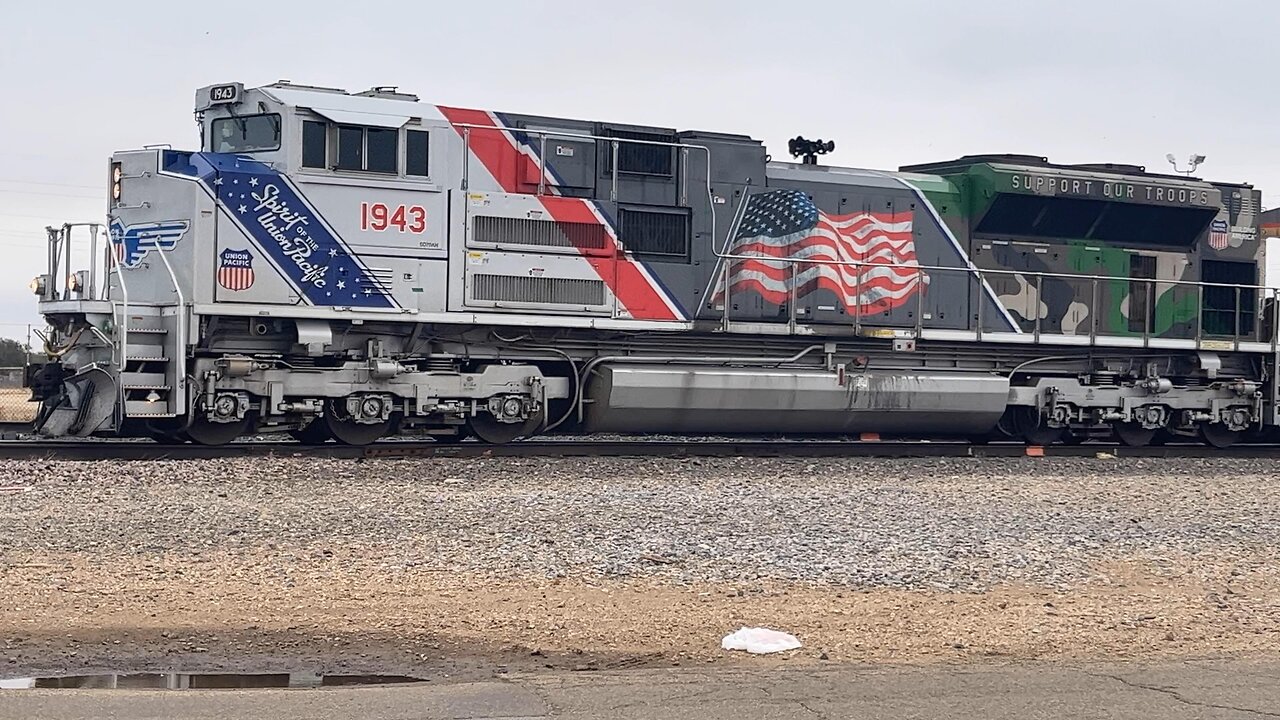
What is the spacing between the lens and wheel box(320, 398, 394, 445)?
14.4m

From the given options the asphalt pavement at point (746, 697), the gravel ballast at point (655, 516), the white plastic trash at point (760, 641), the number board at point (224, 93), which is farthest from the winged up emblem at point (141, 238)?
the asphalt pavement at point (746, 697)

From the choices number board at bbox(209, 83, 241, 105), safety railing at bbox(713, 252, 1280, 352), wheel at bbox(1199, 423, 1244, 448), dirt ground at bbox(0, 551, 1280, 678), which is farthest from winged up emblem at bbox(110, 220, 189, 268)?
wheel at bbox(1199, 423, 1244, 448)

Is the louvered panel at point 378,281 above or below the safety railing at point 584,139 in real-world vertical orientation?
below

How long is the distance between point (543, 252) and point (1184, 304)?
29.8 ft

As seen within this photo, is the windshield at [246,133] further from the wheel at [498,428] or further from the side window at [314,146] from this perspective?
the wheel at [498,428]

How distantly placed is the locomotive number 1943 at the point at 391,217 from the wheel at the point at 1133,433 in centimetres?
939

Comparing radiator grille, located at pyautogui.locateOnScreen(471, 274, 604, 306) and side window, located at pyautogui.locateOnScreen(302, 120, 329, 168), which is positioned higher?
side window, located at pyautogui.locateOnScreen(302, 120, 329, 168)

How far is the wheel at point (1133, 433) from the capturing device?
18.2m

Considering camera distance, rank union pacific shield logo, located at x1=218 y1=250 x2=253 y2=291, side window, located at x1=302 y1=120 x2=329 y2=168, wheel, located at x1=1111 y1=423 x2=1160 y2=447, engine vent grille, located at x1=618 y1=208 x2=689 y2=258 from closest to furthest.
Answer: union pacific shield logo, located at x1=218 y1=250 x2=253 y2=291
side window, located at x1=302 y1=120 x2=329 y2=168
engine vent grille, located at x1=618 y1=208 x2=689 y2=258
wheel, located at x1=1111 y1=423 x2=1160 y2=447

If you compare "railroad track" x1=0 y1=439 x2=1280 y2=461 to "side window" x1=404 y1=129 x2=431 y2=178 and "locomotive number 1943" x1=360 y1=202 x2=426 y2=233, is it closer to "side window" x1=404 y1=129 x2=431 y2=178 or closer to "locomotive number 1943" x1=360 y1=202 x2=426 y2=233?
"locomotive number 1943" x1=360 y1=202 x2=426 y2=233

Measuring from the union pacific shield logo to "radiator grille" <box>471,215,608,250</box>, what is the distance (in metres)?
2.32

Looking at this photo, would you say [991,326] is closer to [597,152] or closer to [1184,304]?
[1184,304]

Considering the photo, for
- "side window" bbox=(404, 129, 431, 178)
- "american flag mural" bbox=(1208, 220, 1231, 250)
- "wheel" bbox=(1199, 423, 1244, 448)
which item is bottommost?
"wheel" bbox=(1199, 423, 1244, 448)

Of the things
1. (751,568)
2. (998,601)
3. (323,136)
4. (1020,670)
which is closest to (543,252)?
(323,136)
